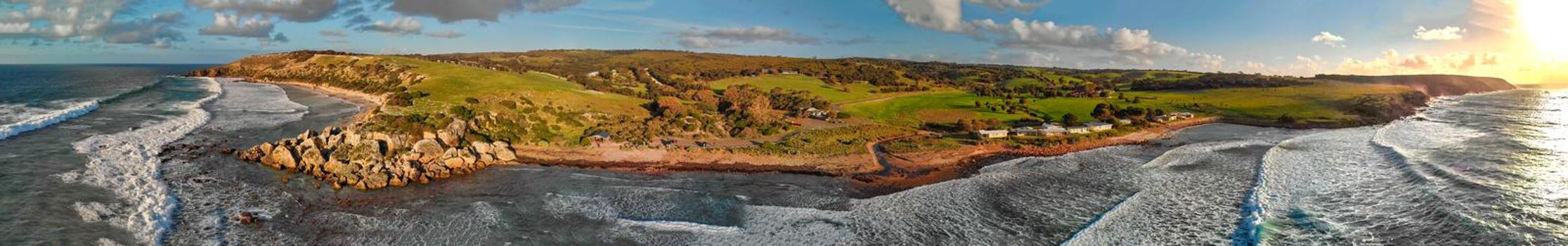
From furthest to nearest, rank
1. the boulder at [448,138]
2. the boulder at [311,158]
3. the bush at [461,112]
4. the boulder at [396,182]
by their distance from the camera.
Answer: the bush at [461,112]
the boulder at [448,138]
the boulder at [311,158]
the boulder at [396,182]

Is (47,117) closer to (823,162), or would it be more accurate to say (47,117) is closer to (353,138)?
(353,138)

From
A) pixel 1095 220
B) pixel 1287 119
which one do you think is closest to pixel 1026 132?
pixel 1095 220

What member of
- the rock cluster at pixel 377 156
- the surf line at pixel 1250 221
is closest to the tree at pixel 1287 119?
the surf line at pixel 1250 221

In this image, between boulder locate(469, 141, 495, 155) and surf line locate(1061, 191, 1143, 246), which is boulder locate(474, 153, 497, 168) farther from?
surf line locate(1061, 191, 1143, 246)

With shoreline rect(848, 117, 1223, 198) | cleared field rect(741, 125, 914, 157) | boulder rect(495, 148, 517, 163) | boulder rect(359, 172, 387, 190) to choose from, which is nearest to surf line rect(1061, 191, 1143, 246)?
shoreline rect(848, 117, 1223, 198)

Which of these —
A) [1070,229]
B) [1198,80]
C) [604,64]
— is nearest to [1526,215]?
[1070,229]

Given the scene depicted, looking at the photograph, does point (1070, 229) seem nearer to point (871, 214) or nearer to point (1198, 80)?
point (871, 214)

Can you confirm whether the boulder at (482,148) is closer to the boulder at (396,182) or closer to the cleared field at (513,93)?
the boulder at (396,182)
